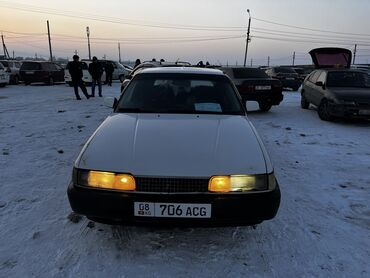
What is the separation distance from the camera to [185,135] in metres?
3.18

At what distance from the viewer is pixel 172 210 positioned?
8.81ft

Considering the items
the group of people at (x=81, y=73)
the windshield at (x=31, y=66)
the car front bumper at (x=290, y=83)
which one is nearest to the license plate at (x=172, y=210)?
the group of people at (x=81, y=73)

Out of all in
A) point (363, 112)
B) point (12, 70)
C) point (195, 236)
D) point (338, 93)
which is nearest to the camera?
point (195, 236)

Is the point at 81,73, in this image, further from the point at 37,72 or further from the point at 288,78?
the point at 288,78

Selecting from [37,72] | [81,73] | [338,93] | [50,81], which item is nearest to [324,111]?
[338,93]

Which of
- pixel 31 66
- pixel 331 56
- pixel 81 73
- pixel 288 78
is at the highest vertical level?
pixel 331 56

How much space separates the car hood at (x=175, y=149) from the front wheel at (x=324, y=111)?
697 cm

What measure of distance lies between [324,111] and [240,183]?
8039 mm

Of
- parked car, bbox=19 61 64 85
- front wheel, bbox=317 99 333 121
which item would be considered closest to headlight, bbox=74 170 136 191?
front wheel, bbox=317 99 333 121

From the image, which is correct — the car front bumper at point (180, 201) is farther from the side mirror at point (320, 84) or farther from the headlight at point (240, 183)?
the side mirror at point (320, 84)

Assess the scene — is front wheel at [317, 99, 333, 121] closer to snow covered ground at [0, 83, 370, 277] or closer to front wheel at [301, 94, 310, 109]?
front wheel at [301, 94, 310, 109]

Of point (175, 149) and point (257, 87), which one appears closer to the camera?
point (175, 149)

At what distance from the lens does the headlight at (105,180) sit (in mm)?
2727

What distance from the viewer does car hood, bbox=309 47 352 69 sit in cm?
1484
